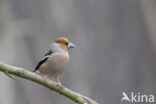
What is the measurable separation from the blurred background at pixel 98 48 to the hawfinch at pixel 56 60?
545cm

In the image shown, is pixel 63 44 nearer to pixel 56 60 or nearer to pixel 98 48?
pixel 56 60

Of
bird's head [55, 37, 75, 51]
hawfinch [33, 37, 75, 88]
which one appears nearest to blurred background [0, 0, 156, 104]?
hawfinch [33, 37, 75, 88]

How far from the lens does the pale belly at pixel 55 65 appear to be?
160 inches

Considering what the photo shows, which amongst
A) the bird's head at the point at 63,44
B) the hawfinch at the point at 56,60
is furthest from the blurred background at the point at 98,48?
the bird's head at the point at 63,44

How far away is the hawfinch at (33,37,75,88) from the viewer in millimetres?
4066

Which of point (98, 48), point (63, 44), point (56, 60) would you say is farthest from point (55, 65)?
point (98, 48)

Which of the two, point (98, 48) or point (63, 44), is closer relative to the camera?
point (63, 44)

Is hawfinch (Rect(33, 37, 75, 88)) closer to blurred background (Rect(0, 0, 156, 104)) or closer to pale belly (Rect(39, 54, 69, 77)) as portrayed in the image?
pale belly (Rect(39, 54, 69, 77))

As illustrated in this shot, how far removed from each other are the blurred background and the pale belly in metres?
5.50

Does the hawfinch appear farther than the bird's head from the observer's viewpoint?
No

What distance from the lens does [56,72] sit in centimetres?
407

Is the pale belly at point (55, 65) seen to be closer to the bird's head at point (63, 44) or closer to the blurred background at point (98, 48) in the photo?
the bird's head at point (63, 44)

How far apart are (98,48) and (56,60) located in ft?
24.3

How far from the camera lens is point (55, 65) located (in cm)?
412
